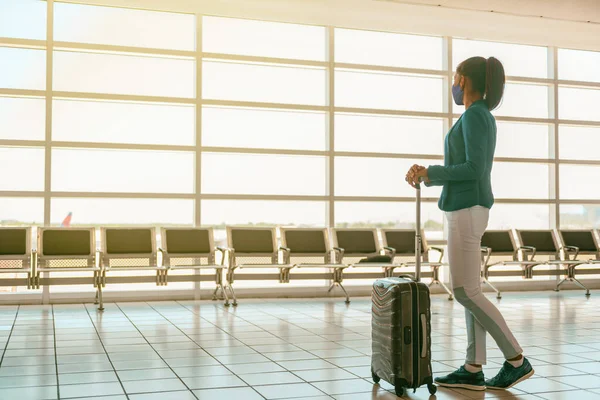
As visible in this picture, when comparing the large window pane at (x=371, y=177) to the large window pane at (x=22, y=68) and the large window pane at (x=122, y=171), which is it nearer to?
the large window pane at (x=122, y=171)

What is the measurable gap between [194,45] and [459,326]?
4.61 metres

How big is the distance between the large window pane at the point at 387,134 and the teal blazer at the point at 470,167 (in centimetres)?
542

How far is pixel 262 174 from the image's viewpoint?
8320 mm

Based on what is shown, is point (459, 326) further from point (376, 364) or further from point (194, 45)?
point (194, 45)

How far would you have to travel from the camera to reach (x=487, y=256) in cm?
808

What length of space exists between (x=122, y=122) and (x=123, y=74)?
1.84 ft

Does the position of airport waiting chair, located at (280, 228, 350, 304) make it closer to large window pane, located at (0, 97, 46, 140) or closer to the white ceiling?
the white ceiling

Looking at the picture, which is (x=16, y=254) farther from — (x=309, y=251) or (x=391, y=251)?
(x=391, y=251)

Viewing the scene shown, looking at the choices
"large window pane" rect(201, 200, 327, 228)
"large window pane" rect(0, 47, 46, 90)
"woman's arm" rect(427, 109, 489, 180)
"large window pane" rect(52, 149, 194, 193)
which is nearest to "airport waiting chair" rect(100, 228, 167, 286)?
"large window pane" rect(52, 149, 194, 193)

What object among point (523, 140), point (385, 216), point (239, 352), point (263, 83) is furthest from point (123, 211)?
point (523, 140)

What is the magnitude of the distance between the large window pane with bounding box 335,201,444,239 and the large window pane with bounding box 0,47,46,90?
3784mm

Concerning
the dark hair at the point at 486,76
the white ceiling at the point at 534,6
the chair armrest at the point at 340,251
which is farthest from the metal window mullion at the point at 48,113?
the dark hair at the point at 486,76

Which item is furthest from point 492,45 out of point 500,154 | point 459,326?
point 459,326

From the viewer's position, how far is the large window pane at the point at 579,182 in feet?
31.4
